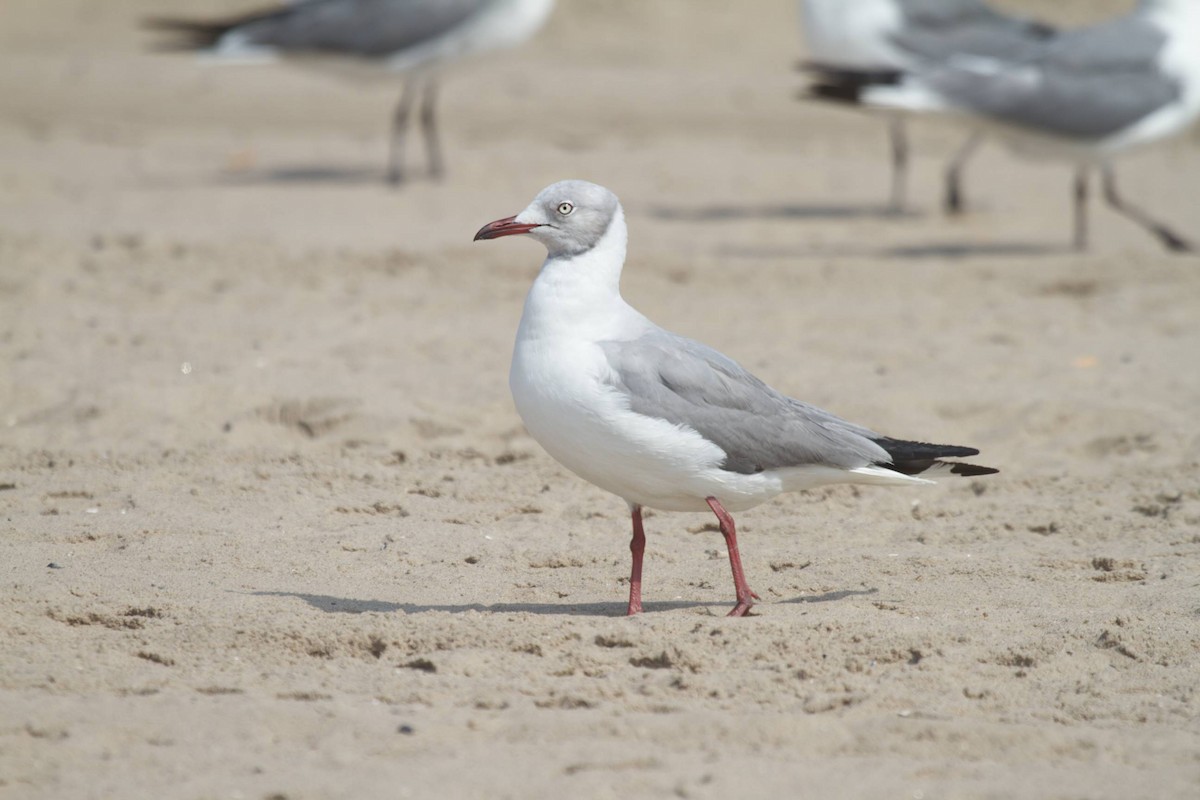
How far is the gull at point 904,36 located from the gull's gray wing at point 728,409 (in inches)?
276

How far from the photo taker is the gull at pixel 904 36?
38.7ft

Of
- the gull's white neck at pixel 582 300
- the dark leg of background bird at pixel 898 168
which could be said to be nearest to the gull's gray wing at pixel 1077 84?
the dark leg of background bird at pixel 898 168

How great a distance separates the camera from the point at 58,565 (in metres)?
5.08

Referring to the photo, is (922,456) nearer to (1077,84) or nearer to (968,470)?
(968,470)

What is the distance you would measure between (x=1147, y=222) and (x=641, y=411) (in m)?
6.80

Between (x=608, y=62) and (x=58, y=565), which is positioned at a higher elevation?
(x=608, y=62)

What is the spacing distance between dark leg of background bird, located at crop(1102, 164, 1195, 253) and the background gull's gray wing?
4.85 m

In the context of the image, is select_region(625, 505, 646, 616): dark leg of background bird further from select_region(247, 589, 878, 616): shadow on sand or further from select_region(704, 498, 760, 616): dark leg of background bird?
select_region(704, 498, 760, 616): dark leg of background bird

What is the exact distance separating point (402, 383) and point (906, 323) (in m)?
2.90

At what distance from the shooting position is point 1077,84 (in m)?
10.5

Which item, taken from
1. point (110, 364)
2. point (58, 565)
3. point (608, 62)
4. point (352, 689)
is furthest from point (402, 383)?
point (608, 62)

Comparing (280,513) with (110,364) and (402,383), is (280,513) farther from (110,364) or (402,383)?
(110,364)

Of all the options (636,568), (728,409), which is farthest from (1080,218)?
(636,568)

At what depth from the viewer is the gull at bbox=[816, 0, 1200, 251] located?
10.4m
